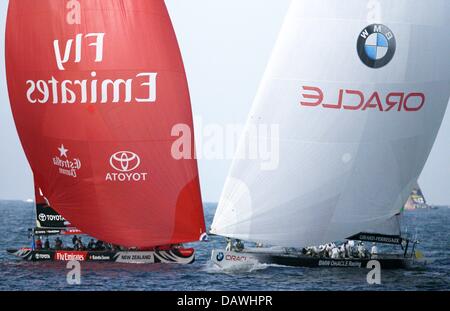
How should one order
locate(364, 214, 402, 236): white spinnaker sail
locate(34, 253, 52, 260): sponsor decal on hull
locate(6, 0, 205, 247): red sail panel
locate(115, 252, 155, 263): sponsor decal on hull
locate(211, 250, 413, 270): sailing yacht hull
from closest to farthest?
locate(6, 0, 205, 247): red sail panel
locate(211, 250, 413, 270): sailing yacht hull
locate(115, 252, 155, 263): sponsor decal on hull
locate(364, 214, 402, 236): white spinnaker sail
locate(34, 253, 52, 260): sponsor decal on hull

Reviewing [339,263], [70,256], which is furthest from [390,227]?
[70,256]

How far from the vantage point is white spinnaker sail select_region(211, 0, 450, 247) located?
30688 mm

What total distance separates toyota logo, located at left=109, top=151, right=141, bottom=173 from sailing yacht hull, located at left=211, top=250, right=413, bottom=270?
4.41 metres

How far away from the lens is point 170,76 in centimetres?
3138

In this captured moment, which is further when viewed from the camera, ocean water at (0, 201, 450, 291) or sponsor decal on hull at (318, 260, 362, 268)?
sponsor decal on hull at (318, 260, 362, 268)

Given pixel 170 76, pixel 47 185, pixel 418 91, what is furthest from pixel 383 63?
pixel 47 185

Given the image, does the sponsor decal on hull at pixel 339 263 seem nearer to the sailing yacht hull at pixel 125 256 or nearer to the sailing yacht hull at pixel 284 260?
the sailing yacht hull at pixel 284 260

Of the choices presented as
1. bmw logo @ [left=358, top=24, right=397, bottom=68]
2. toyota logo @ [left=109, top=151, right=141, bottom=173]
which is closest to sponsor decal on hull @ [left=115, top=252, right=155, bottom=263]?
toyota logo @ [left=109, top=151, right=141, bottom=173]

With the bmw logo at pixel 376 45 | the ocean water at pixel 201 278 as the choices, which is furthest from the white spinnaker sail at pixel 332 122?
the ocean water at pixel 201 278

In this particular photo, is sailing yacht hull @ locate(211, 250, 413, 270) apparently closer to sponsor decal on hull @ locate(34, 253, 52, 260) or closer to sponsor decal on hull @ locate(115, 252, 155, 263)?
sponsor decal on hull @ locate(115, 252, 155, 263)

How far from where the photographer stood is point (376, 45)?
3095 centimetres

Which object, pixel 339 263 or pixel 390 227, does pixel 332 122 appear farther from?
pixel 339 263

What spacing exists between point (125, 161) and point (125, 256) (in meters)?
4.56

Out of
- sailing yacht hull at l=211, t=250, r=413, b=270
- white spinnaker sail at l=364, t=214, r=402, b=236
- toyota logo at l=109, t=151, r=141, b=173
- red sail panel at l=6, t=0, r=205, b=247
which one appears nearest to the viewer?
red sail panel at l=6, t=0, r=205, b=247
